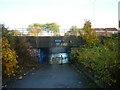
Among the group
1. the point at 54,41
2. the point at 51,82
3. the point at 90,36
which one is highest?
the point at 90,36

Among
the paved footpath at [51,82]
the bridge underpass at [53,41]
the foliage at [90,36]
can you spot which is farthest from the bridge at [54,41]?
the paved footpath at [51,82]

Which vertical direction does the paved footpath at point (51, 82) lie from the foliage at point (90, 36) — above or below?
below

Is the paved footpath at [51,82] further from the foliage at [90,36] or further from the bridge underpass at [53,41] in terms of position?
the bridge underpass at [53,41]

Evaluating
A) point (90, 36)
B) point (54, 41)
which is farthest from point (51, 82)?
point (54, 41)

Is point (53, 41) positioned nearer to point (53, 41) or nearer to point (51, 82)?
point (53, 41)

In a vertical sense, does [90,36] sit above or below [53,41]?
above

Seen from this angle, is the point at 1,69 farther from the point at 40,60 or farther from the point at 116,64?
the point at 40,60

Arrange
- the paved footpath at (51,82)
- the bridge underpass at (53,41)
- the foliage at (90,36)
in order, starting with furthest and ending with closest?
the bridge underpass at (53,41), the foliage at (90,36), the paved footpath at (51,82)

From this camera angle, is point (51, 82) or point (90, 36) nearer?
point (51, 82)

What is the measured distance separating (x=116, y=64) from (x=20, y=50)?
10147 mm

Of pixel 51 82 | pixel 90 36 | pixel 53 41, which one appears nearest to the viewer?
pixel 51 82

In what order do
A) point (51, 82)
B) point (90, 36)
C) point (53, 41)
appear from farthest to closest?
point (53, 41) → point (90, 36) → point (51, 82)

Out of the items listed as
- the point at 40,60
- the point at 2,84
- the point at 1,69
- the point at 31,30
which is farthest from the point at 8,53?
the point at 31,30

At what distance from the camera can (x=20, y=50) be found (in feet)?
49.4
